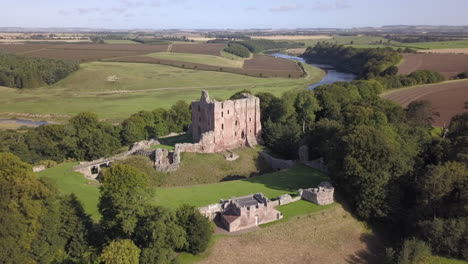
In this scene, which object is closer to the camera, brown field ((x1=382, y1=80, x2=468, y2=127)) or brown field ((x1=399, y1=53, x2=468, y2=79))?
brown field ((x1=382, y1=80, x2=468, y2=127))

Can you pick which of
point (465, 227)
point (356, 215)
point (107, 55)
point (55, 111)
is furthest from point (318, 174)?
point (107, 55)

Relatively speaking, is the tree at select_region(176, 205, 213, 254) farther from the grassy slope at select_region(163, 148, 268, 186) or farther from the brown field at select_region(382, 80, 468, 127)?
the brown field at select_region(382, 80, 468, 127)

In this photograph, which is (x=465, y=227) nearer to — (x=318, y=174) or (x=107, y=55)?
(x=318, y=174)

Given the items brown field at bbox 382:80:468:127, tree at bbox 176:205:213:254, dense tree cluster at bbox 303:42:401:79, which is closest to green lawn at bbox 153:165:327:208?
tree at bbox 176:205:213:254

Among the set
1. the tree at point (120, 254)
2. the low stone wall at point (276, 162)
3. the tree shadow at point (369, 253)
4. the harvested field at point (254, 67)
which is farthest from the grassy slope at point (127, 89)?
the tree shadow at point (369, 253)

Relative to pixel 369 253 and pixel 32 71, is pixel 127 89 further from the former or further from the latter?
pixel 369 253

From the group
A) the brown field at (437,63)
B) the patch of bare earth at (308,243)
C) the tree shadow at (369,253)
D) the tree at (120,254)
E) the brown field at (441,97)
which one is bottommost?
the tree shadow at (369,253)

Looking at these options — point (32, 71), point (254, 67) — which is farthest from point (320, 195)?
point (254, 67)

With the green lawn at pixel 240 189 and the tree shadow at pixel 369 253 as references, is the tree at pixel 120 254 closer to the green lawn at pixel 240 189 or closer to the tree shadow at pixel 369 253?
the green lawn at pixel 240 189
